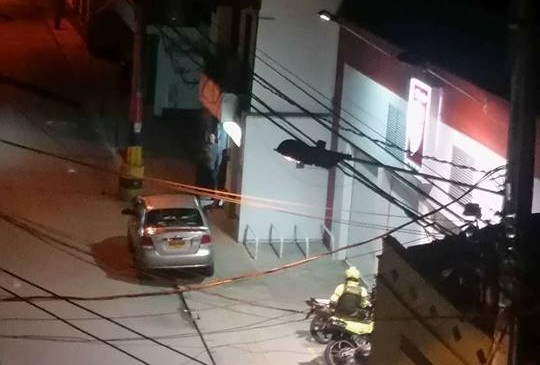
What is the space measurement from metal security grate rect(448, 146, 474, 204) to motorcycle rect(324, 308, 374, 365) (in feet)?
7.35

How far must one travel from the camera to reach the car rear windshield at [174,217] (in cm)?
2119

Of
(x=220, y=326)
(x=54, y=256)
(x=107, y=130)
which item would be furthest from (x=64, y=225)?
(x=107, y=130)

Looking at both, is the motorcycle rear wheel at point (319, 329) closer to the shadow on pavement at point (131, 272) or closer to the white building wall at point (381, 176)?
the white building wall at point (381, 176)

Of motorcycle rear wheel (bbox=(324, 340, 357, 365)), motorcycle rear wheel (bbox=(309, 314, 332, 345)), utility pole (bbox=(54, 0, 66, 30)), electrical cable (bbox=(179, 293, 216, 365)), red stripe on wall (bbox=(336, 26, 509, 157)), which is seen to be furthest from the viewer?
utility pole (bbox=(54, 0, 66, 30))

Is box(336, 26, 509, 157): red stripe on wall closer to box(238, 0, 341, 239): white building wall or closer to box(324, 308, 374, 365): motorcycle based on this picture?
box(238, 0, 341, 239): white building wall

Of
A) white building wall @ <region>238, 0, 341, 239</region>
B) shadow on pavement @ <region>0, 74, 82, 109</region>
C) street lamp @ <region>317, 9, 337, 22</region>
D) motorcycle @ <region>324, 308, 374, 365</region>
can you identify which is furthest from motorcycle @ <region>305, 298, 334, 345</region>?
shadow on pavement @ <region>0, 74, 82, 109</region>

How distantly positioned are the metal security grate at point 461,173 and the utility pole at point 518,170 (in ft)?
25.1

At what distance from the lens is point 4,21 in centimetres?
5038

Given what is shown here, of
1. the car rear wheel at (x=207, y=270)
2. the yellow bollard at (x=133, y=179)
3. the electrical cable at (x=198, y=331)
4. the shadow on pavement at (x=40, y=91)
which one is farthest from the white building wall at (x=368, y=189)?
the shadow on pavement at (x=40, y=91)

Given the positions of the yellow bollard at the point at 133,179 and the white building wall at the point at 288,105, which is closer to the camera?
the white building wall at the point at 288,105

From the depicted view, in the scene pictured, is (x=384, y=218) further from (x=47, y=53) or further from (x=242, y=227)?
(x=47, y=53)

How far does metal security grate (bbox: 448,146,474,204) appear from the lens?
16.9m

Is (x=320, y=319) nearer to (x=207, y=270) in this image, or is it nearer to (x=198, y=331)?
(x=198, y=331)

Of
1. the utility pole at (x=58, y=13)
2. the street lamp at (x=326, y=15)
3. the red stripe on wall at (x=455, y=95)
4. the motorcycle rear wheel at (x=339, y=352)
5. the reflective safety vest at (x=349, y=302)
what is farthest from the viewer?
the utility pole at (x=58, y=13)
